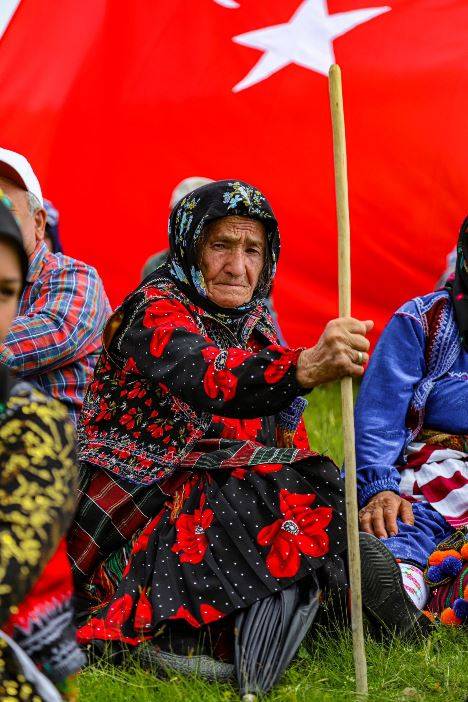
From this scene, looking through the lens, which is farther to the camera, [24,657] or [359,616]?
[359,616]

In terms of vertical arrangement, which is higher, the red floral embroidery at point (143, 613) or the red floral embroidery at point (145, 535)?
the red floral embroidery at point (145, 535)

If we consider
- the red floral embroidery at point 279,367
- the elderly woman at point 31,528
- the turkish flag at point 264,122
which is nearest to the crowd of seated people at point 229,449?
the red floral embroidery at point 279,367

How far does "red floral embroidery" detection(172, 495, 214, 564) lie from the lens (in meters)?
3.56

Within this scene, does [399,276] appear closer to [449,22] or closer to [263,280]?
[449,22]

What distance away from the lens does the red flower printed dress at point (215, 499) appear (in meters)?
3.35

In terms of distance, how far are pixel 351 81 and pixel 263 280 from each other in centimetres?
410

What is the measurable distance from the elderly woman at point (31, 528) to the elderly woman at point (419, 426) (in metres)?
2.05

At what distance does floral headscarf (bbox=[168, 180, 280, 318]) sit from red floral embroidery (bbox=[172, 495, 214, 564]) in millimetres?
715

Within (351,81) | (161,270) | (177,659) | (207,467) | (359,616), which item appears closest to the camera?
(359,616)

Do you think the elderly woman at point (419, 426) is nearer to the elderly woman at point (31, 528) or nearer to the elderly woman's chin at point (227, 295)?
the elderly woman's chin at point (227, 295)

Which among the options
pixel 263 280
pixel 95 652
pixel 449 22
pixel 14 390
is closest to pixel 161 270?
pixel 263 280

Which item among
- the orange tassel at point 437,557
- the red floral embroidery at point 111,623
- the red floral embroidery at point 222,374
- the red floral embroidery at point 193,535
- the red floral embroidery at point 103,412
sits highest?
the red floral embroidery at point 222,374

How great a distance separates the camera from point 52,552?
6.93 ft

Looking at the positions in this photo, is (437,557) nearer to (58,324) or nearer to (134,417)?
(134,417)
